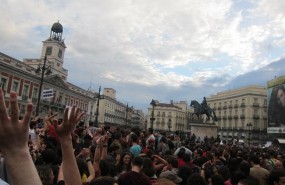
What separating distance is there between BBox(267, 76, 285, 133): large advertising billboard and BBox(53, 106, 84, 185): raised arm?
167 ft

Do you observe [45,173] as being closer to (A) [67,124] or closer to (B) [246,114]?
(A) [67,124]

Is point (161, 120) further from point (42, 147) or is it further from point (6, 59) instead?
point (42, 147)

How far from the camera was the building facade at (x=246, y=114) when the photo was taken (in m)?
73.9

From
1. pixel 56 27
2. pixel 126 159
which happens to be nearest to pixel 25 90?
pixel 56 27

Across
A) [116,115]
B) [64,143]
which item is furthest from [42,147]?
[116,115]

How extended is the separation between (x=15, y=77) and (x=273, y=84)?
43209 millimetres

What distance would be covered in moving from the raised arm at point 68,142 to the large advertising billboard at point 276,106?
51.0 metres

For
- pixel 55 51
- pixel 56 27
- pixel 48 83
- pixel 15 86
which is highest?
pixel 56 27

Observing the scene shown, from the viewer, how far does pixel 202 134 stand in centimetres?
3216

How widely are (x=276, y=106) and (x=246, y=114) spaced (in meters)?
25.8

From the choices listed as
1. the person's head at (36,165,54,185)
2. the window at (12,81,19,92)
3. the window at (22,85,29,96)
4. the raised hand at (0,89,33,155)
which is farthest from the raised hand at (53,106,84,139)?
the window at (22,85,29,96)

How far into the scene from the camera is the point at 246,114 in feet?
248

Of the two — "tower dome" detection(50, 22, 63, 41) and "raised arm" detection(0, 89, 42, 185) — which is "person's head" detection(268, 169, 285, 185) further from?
"tower dome" detection(50, 22, 63, 41)

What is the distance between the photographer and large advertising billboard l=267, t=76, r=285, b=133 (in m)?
48.8
